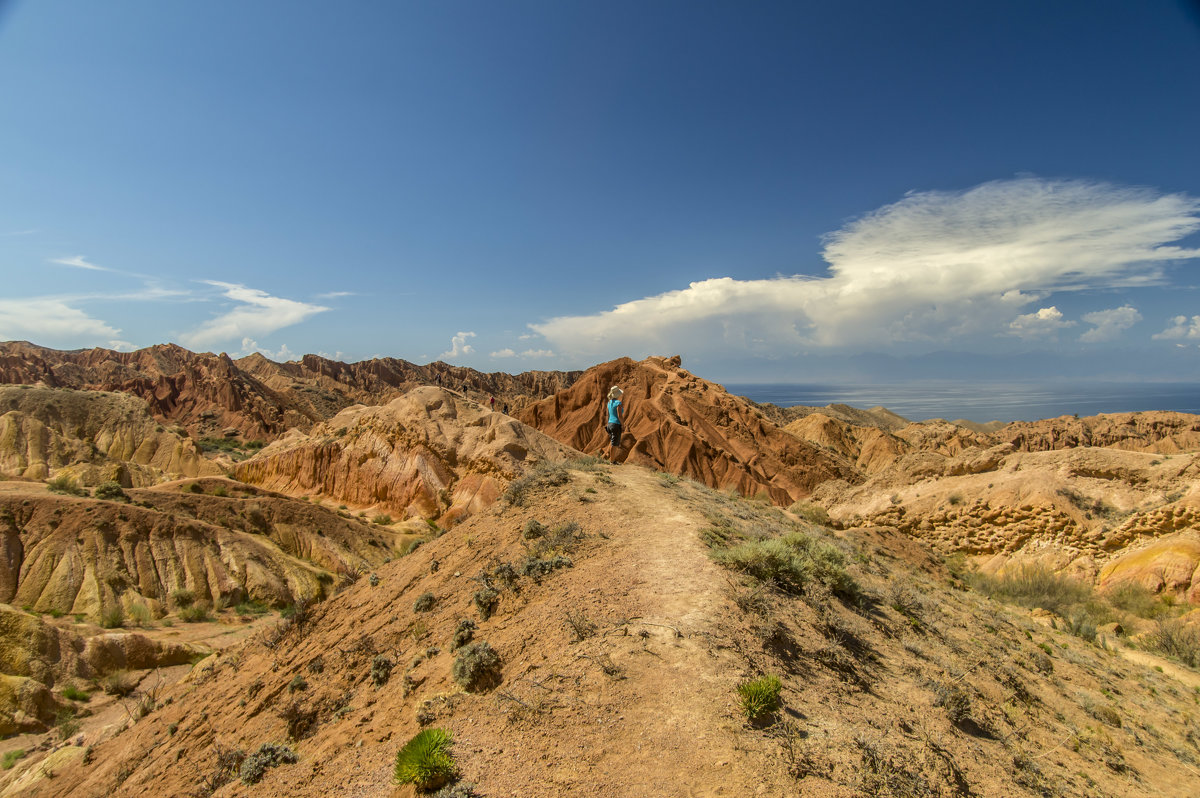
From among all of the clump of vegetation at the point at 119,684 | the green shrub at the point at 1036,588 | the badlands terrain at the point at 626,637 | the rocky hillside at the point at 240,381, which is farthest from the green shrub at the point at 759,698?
the rocky hillside at the point at 240,381

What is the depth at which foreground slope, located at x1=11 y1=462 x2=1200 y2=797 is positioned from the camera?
468 centimetres

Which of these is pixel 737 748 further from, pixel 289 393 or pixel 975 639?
pixel 289 393

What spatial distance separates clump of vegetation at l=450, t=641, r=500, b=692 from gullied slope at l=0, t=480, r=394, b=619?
2858 cm

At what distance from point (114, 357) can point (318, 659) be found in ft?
524

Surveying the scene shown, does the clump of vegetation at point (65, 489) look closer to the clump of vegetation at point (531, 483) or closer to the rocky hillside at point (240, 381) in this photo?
the clump of vegetation at point (531, 483)

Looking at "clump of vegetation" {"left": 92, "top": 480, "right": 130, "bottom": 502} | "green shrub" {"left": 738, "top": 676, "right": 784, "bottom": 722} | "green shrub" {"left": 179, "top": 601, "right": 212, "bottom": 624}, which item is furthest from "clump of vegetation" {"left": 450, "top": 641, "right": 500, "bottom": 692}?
"clump of vegetation" {"left": 92, "top": 480, "right": 130, "bottom": 502}

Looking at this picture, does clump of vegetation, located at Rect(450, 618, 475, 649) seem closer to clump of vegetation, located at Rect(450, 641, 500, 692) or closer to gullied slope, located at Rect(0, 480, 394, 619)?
clump of vegetation, located at Rect(450, 641, 500, 692)

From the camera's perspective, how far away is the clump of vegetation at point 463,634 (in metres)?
7.47

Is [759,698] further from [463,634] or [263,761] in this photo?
[263,761]

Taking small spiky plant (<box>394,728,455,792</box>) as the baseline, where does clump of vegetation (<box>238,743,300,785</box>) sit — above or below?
below

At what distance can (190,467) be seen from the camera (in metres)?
54.5

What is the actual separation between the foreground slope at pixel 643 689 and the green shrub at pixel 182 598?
54.0ft

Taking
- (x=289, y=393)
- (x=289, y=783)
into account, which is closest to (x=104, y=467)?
(x=289, y=783)

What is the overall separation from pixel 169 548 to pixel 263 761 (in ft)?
95.4
